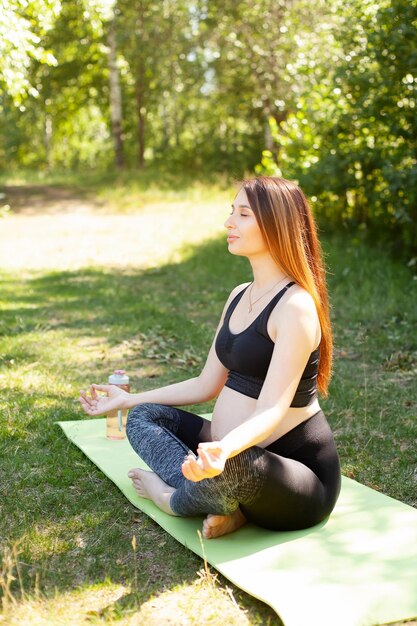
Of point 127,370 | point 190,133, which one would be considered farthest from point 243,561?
point 190,133

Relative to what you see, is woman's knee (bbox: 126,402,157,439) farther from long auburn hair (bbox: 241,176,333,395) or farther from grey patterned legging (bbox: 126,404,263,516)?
long auburn hair (bbox: 241,176,333,395)

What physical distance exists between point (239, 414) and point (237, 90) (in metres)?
16.2

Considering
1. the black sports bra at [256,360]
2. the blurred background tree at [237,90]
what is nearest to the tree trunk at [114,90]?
the blurred background tree at [237,90]

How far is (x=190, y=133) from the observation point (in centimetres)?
2322

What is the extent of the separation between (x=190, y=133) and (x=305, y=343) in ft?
68.6

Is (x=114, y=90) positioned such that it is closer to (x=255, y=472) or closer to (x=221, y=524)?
(x=221, y=524)

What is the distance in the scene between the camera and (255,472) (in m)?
2.89

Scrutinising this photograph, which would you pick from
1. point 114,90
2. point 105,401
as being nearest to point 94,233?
point 114,90

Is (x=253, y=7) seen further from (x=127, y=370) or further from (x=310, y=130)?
(x=127, y=370)

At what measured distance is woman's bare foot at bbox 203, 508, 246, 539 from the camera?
3.11 metres

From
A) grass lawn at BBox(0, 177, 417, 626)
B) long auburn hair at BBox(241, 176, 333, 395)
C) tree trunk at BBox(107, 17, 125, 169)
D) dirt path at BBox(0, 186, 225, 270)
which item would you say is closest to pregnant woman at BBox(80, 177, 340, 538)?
long auburn hair at BBox(241, 176, 333, 395)

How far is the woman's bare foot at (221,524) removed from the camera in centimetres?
311

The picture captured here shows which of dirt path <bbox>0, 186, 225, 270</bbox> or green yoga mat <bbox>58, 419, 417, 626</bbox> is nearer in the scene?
green yoga mat <bbox>58, 419, 417, 626</bbox>

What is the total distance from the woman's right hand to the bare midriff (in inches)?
18.0
